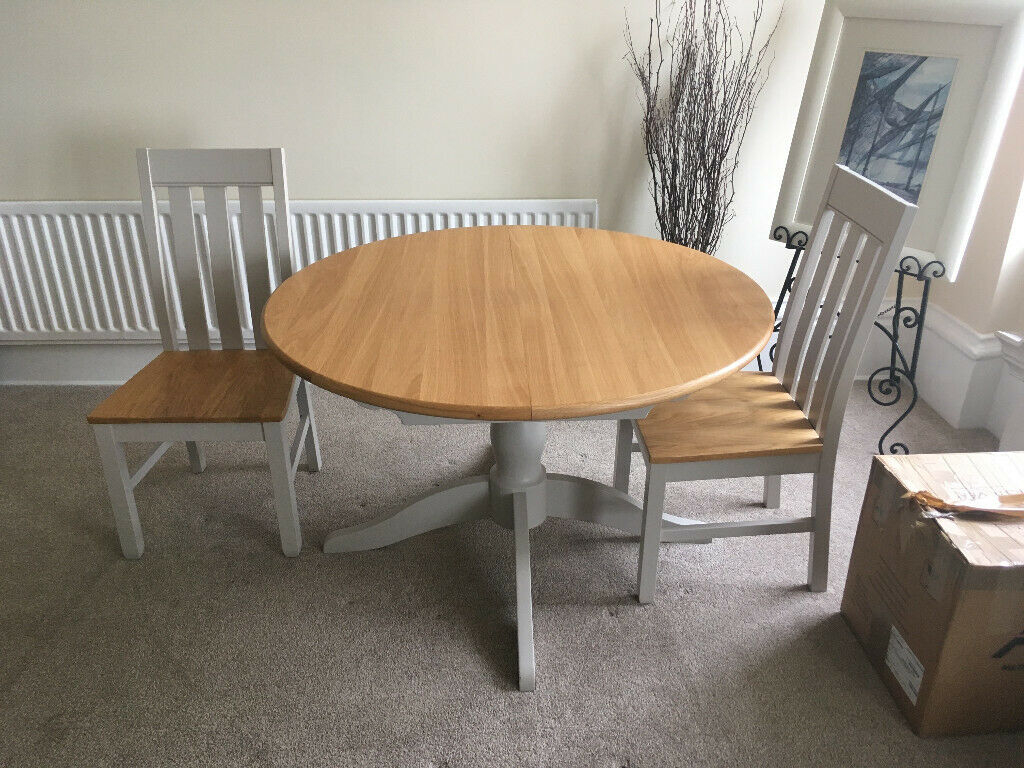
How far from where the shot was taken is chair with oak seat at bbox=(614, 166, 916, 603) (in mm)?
1687

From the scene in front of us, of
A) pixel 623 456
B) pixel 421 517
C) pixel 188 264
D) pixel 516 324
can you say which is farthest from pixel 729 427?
pixel 188 264

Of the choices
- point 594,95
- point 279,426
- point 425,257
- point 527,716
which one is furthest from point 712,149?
point 527,716

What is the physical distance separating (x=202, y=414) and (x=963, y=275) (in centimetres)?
246

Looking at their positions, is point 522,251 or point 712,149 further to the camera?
point 712,149

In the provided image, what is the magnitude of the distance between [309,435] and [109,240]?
1.06 meters

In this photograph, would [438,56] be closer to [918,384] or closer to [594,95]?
[594,95]

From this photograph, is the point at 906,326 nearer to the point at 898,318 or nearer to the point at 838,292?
the point at 898,318

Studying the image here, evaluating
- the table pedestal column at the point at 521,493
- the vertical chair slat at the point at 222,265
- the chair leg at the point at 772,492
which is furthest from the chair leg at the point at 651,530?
the vertical chair slat at the point at 222,265

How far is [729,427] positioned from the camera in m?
1.79

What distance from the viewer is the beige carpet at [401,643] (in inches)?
60.7

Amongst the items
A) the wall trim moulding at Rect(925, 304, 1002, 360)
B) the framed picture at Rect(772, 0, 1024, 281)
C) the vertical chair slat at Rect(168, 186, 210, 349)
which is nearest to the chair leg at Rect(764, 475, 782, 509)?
the framed picture at Rect(772, 0, 1024, 281)

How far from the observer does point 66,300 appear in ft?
9.23

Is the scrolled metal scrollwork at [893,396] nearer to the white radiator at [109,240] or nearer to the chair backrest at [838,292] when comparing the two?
the chair backrest at [838,292]

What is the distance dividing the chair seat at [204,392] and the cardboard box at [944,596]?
139 cm
